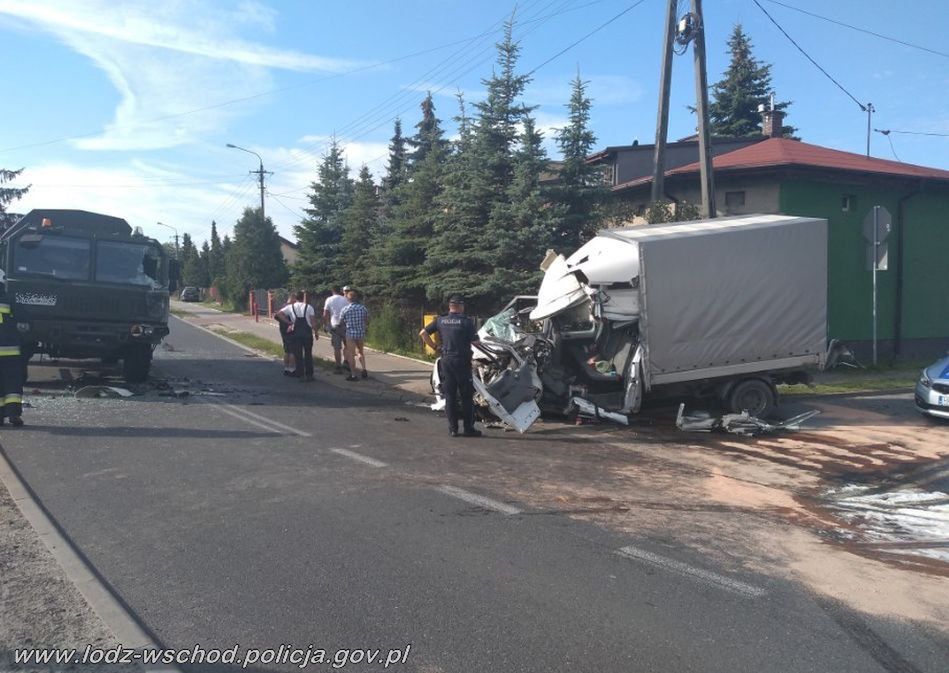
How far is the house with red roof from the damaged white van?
7.44m

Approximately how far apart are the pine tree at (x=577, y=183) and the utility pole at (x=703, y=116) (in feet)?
9.94

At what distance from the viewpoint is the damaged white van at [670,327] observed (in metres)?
9.93

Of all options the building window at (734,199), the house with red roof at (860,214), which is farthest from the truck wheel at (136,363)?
the building window at (734,199)

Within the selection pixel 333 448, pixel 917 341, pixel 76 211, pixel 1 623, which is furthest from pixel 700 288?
pixel 917 341

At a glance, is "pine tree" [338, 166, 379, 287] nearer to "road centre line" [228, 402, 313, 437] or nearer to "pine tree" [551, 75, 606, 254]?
"pine tree" [551, 75, 606, 254]

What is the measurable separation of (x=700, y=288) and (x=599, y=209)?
704 centimetres

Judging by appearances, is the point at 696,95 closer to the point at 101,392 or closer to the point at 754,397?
the point at 754,397

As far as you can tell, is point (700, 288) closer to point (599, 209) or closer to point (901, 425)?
point (901, 425)

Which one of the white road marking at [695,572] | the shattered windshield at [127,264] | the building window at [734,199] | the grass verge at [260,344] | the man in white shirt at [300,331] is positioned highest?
the building window at [734,199]

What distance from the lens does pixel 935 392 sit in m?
10.4

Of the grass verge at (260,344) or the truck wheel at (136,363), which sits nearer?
the truck wheel at (136,363)

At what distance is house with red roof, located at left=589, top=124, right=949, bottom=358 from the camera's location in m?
17.9

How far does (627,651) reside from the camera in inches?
146

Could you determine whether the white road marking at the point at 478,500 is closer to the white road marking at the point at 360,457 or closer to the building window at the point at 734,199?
the white road marking at the point at 360,457
